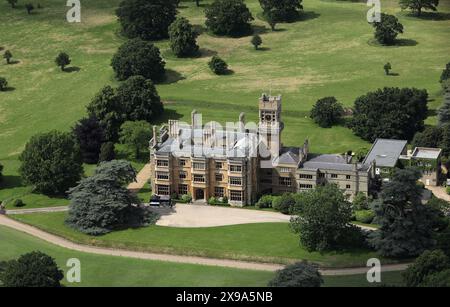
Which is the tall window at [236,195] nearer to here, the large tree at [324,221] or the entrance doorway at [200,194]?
the entrance doorway at [200,194]

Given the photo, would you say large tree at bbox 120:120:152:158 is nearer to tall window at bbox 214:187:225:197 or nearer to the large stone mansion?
the large stone mansion

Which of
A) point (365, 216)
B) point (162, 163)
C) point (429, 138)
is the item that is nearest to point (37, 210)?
point (162, 163)

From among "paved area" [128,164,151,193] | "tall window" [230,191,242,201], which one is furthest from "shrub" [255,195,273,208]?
"paved area" [128,164,151,193]

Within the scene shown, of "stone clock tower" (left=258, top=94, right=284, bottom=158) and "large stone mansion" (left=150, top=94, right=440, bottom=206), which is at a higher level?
"stone clock tower" (left=258, top=94, right=284, bottom=158)

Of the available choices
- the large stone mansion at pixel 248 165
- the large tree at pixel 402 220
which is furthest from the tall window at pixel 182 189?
the large tree at pixel 402 220

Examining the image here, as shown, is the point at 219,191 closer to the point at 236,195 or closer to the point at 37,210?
the point at 236,195
